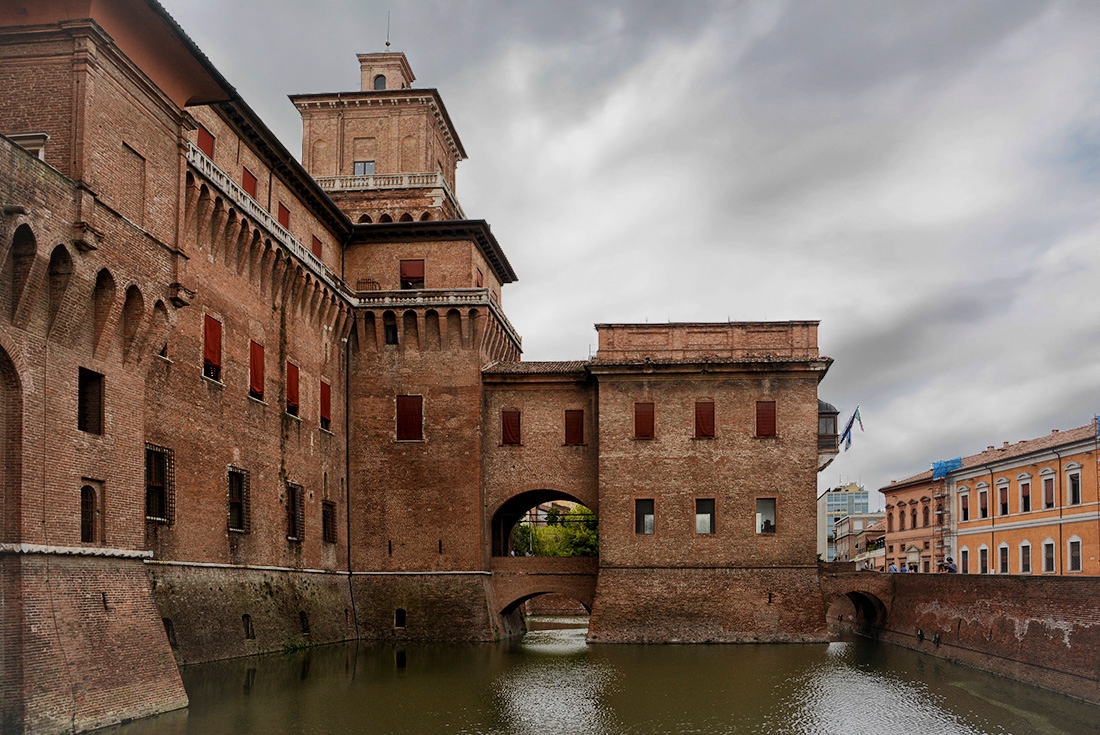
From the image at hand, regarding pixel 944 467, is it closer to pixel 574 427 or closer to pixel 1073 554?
pixel 1073 554

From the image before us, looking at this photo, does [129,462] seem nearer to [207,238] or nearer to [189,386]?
[189,386]

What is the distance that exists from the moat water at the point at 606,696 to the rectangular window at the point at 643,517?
4.86 metres

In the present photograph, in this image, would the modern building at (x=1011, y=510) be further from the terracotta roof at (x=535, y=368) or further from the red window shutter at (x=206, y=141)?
the red window shutter at (x=206, y=141)

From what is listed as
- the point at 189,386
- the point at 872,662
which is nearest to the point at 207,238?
the point at 189,386

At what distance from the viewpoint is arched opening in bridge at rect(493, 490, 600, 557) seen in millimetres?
39094

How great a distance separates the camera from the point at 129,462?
1859 cm

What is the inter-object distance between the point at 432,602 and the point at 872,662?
45.3ft

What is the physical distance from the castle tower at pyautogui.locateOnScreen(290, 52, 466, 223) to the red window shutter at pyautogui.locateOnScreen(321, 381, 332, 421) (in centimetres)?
968

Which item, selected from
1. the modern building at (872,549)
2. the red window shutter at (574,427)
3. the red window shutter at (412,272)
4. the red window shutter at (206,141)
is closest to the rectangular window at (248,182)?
the red window shutter at (206,141)

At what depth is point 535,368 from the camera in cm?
3738

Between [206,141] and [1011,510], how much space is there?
1408 inches

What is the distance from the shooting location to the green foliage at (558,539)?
61.0 metres

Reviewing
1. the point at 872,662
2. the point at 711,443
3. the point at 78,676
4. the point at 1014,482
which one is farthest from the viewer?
the point at 1014,482

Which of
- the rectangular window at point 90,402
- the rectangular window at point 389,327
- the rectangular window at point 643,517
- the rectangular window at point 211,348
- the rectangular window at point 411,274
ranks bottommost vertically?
the rectangular window at point 643,517
